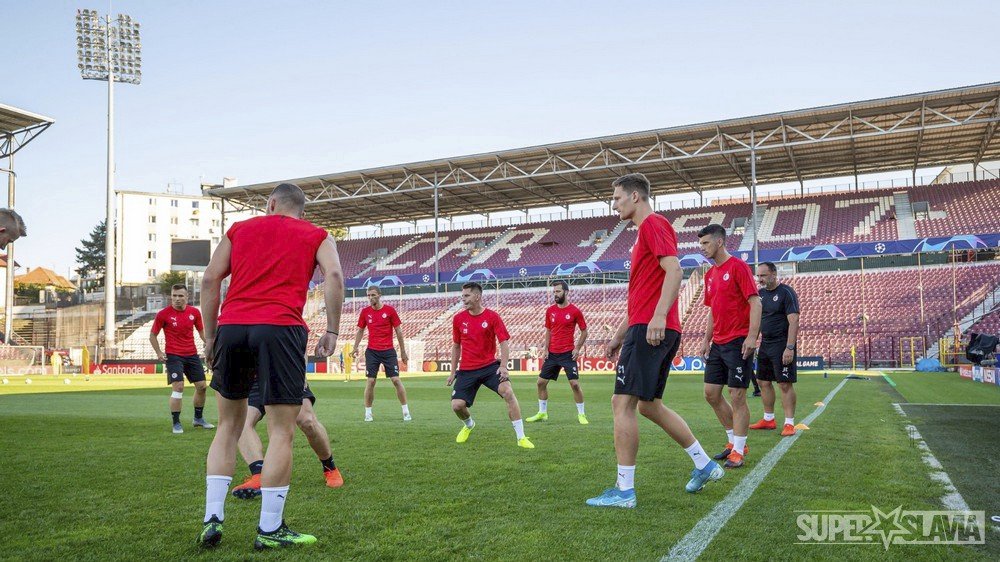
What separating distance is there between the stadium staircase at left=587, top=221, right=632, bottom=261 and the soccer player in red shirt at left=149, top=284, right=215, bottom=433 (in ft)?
111

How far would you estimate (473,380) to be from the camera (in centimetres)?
879

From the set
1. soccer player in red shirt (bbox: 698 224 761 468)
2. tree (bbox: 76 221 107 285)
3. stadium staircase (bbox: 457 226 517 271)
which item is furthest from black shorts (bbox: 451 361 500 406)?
tree (bbox: 76 221 107 285)

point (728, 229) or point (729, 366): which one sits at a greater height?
point (728, 229)

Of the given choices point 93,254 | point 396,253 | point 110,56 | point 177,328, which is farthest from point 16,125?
point 93,254

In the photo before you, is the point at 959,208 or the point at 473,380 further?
the point at 959,208

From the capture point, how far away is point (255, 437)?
6273 mm

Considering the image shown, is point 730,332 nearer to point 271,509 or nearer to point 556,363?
point 271,509

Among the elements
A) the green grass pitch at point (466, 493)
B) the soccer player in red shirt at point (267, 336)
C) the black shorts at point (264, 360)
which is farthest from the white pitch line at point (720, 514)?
the black shorts at point (264, 360)

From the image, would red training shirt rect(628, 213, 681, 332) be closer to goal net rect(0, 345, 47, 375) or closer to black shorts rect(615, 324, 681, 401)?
black shorts rect(615, 324, 681, 401)

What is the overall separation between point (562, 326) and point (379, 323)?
3.02m

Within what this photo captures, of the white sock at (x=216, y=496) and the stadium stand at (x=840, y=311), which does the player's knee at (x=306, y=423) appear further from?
the stadium stand at (x=840, y=311)

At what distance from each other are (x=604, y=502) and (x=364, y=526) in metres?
1.56

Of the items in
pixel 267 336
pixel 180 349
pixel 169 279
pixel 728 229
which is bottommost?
pixel 180 349

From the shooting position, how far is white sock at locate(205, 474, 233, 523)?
13.1 feet
